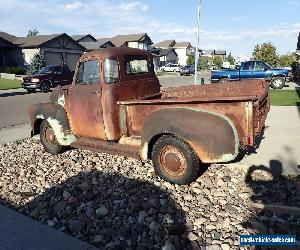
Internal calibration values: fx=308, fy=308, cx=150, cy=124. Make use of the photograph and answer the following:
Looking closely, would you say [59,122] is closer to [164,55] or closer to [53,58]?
[53,58]

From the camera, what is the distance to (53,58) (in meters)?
40.9

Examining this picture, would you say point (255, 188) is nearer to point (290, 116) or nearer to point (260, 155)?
point (260, 155)

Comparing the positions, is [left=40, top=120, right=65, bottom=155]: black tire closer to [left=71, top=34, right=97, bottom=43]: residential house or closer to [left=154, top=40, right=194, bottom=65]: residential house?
[left=71, top=34, right=97, bottom=43]: residential house

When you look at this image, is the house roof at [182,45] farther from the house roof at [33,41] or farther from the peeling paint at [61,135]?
the peeling paint at [61,135]

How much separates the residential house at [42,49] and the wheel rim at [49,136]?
34.7 metres

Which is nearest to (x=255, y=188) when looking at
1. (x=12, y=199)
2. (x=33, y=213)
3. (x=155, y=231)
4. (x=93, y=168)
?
(x=155, y=231)

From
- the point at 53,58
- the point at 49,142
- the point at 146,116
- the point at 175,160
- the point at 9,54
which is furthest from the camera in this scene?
the point at 9,54

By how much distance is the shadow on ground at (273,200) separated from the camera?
3.90 meters

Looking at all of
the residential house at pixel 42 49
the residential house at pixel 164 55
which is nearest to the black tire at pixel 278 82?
the residential house at pixel 42 49

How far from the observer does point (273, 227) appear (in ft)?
12.8

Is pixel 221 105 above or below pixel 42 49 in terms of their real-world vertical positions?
below

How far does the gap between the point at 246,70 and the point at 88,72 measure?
17472 millimetres

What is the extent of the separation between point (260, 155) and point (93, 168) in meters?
3.49

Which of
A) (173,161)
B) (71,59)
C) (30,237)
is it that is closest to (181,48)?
(71,59)
